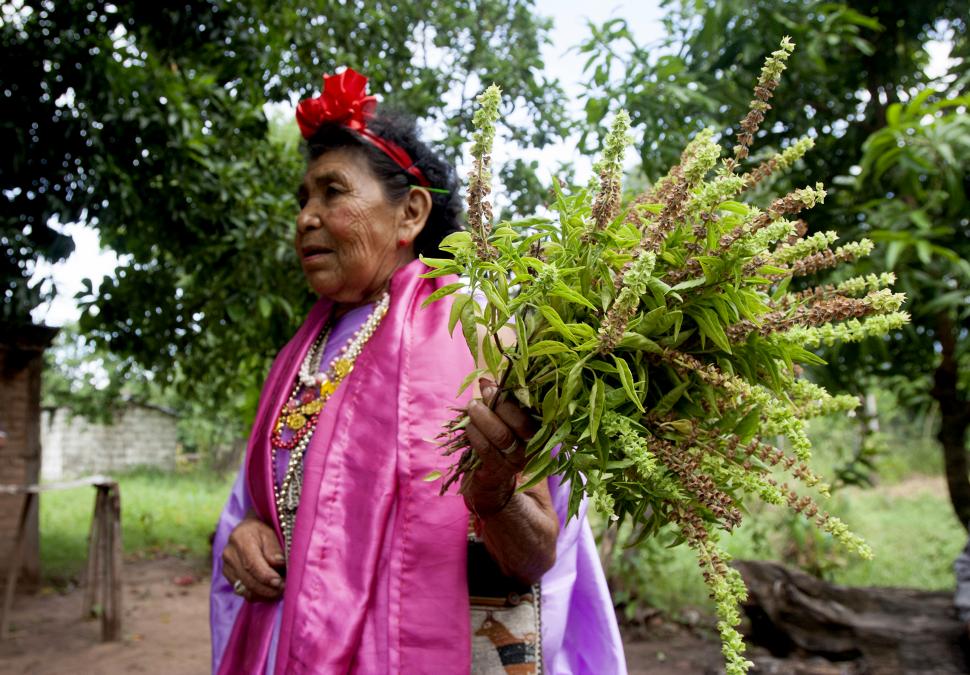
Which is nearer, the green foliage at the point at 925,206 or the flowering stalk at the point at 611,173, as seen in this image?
the flowering stalk at the point at 611,173

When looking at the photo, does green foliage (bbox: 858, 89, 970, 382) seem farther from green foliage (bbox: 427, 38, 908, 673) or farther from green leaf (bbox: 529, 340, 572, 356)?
green leaf (bbox: 529, 340, 572, 356)

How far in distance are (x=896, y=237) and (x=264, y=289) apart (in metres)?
2.89

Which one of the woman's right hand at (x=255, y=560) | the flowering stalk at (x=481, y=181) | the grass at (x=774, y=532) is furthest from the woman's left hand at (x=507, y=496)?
the grass at (x=774, y=532)

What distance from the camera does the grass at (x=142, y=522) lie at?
9.11 m

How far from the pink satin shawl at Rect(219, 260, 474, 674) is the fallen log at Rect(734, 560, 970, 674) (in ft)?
12.9

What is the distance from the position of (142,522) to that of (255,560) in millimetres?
9608

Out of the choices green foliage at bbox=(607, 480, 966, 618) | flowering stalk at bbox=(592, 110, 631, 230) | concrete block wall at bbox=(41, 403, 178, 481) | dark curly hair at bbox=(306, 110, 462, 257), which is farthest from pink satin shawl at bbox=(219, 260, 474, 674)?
concrete block wall at bbox=(41, 403, 178, 481)

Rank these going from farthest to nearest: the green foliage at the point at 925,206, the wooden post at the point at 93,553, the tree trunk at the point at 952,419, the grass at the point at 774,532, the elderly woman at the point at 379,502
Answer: the grass at the point at 774,532, the wooden post at the point at 93,553, the tree trunk at the point at 952,419, the green foliage at the point at 925,206, the elderly woman at the point at 379,502

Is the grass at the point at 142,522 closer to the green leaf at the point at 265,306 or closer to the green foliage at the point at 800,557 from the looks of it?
the green foliage at the point at 800,557

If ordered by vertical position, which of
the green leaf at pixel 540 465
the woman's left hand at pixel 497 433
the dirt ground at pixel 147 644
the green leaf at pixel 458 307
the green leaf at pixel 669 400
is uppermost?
the green leaf at pixel 458 307

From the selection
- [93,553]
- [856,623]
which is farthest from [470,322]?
[93,553]

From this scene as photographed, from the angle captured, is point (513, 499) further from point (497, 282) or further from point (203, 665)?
point (203, 665)

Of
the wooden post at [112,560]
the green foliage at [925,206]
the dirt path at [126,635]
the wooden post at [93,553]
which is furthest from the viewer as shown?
the wooden post at [93,553]

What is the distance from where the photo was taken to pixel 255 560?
1772 mm
